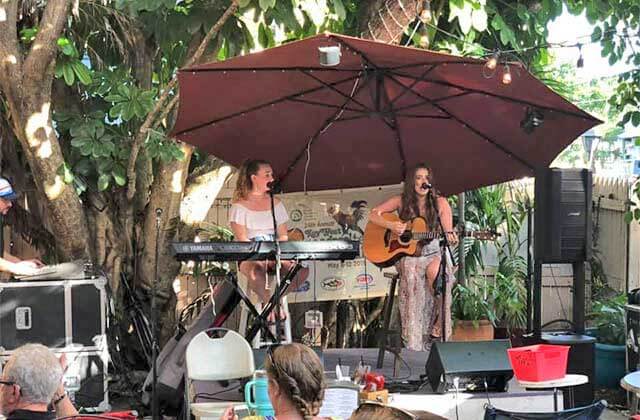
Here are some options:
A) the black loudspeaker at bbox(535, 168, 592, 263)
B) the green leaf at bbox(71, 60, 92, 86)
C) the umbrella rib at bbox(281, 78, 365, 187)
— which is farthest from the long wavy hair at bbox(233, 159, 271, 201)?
the black loudspeaker at bbox(535, 168, 592, 263)

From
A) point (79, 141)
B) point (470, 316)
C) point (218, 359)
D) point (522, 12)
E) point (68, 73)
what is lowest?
point (470, 316)

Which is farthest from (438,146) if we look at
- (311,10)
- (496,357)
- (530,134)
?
(496,357)

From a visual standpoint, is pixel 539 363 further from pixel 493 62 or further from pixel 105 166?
pixel 105 166

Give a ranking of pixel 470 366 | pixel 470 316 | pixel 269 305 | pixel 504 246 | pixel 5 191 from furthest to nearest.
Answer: pixel 504 246 < pixel 470 316 < pixel 5 191 < pixel 269 305 < pixel 470 366

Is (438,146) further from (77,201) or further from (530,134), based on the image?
(77,201)

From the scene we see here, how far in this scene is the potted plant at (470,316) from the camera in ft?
23.9

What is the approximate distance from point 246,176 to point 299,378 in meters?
3.15

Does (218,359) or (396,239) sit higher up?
(396,239)

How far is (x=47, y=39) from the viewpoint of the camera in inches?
233

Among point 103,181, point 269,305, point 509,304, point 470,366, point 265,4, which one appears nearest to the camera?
point 470,366

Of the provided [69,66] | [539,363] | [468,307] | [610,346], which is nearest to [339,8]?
[69,66]

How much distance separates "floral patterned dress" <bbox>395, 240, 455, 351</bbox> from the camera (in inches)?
229

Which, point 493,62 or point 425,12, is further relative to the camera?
point 425,12

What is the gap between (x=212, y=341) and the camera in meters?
4.89
